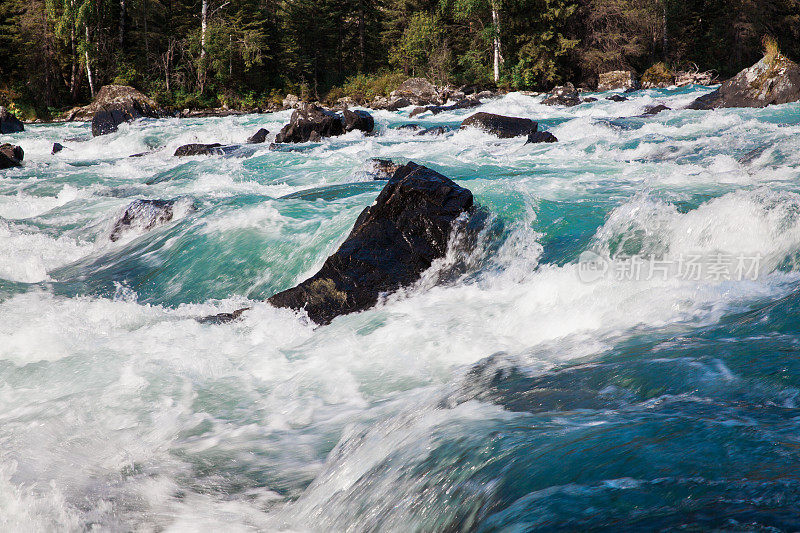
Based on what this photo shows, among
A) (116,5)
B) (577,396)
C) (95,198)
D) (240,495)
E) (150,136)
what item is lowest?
(240,495)

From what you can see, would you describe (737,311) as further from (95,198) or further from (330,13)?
(330,13)

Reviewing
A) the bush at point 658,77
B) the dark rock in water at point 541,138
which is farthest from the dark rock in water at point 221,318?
the bush at point 658,77

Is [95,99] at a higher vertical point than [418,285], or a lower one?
higher

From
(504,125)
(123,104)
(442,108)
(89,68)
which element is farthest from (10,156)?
(89,68)

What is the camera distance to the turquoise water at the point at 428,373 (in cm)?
176

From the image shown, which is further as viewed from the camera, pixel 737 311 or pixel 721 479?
pixel 737 311

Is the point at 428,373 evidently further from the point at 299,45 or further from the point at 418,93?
the point at 299,45

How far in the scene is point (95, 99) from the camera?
26.0 m

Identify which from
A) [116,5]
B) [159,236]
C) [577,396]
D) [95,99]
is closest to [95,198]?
[159,236]

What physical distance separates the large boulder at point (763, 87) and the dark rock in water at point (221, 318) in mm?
13808

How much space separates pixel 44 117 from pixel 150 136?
A: 12.1 meters

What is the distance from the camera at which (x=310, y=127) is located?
15188 mm

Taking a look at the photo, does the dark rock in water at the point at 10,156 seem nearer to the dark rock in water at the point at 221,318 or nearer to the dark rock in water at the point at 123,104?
the dark rock in water at the point at 123,104

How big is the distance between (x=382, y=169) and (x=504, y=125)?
201 inches
